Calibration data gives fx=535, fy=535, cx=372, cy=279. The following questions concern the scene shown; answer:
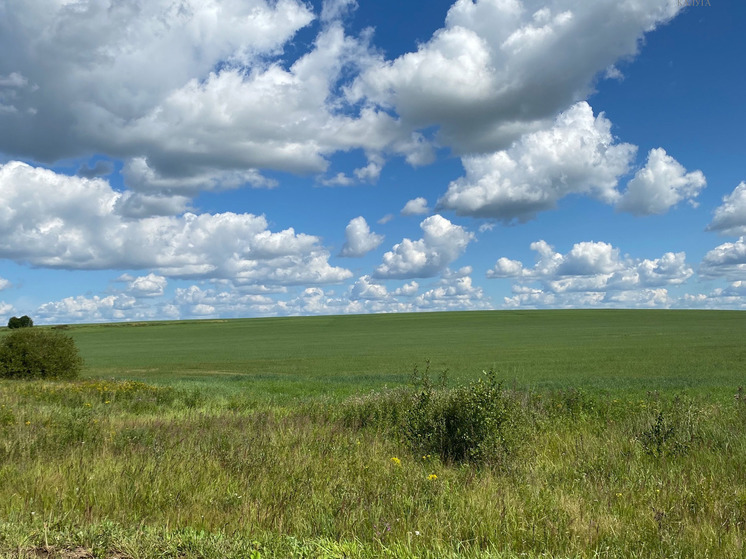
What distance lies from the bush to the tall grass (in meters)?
16.9

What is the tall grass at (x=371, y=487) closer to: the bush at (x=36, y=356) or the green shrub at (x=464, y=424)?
Answer: the green shrub at (x=464, y=424)

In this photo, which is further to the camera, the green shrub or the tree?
the tree

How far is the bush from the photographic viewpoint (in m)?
25.5

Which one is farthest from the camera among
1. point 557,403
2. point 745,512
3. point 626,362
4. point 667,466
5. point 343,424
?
point 626,362

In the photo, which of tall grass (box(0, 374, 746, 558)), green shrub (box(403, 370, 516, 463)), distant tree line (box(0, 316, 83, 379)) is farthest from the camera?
distant tree line (box(0, 316, 83, 379))

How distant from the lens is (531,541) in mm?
4734

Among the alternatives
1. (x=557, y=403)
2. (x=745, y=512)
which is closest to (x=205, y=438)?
(x=745, y=512)

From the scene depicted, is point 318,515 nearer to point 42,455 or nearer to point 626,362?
point 42,455

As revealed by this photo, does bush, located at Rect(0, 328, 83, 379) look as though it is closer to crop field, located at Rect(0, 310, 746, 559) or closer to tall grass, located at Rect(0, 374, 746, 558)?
crop field, located at Rect(0, 310, 746, 559)

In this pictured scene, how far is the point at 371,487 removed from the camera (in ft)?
20.6

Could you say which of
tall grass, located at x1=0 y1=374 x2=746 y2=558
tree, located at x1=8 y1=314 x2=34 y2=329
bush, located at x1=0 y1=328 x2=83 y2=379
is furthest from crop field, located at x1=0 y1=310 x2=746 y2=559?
tree, located at x1=8 y1=314 x2=34 y2=329

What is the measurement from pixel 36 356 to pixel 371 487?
25.3m

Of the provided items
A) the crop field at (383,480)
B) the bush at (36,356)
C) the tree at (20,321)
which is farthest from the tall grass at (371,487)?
the tree at (20,321)

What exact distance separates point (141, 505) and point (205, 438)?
363 centimetres
